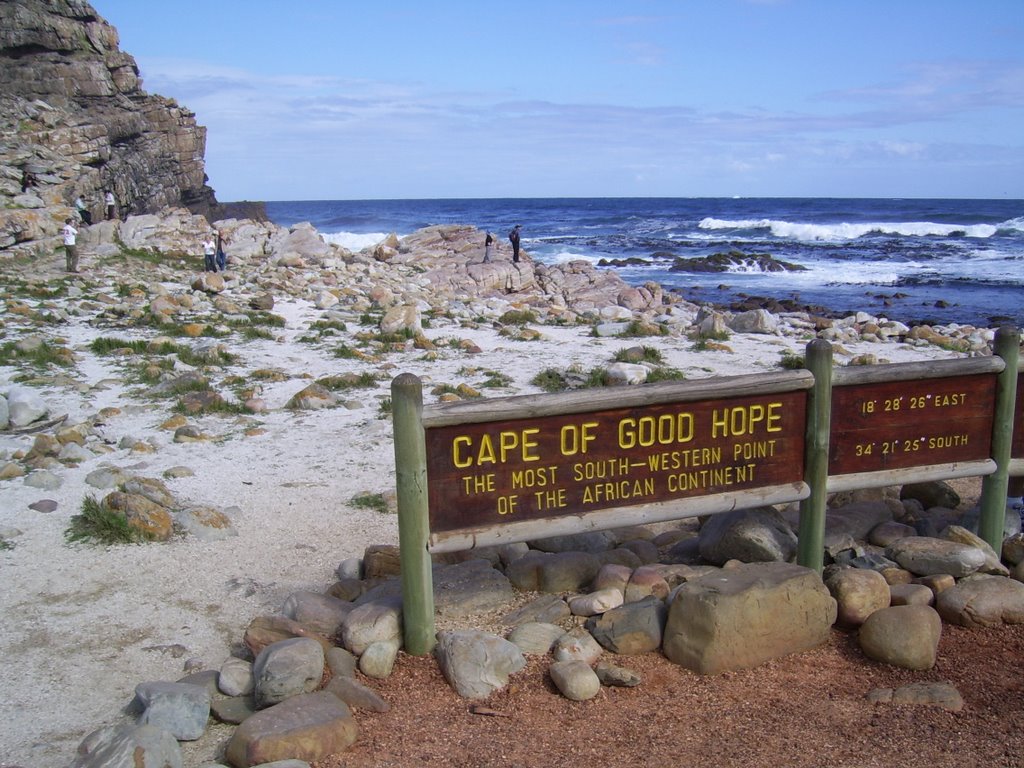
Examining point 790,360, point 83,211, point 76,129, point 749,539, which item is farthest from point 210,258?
point 749,539

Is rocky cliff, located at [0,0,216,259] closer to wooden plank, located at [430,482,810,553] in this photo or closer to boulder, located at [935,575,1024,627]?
wooden plank, located at [430,482,810,553]

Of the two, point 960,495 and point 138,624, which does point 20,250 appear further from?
point 960,495

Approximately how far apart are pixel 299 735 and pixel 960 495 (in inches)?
228

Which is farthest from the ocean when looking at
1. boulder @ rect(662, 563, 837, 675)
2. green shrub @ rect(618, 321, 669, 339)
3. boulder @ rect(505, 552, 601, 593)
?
boulder @ rect(662, 563, 837, 675)

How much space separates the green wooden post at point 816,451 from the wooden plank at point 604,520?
97 millimetres

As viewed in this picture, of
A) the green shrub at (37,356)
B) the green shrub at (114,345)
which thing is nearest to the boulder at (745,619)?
the green shrub at (37,356)

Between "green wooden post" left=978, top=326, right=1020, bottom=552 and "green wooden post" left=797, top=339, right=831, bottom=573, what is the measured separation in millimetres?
1036

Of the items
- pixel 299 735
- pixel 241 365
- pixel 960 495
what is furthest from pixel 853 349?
pixel 299 735

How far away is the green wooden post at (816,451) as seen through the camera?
457 cm

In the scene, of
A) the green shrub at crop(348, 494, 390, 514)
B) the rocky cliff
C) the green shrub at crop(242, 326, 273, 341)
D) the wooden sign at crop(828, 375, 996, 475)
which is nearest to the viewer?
the wooden sign at crop(828, 375, 996, 475)

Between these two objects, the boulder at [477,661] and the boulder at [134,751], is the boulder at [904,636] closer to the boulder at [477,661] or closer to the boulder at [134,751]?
the boulder at [477,661]

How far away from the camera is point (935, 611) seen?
454 cm

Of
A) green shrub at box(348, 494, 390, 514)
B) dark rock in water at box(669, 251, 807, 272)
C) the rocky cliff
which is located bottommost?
dark rock in water at box(669, 251, 807, 272)

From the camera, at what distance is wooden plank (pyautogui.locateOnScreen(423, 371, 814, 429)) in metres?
4.05
